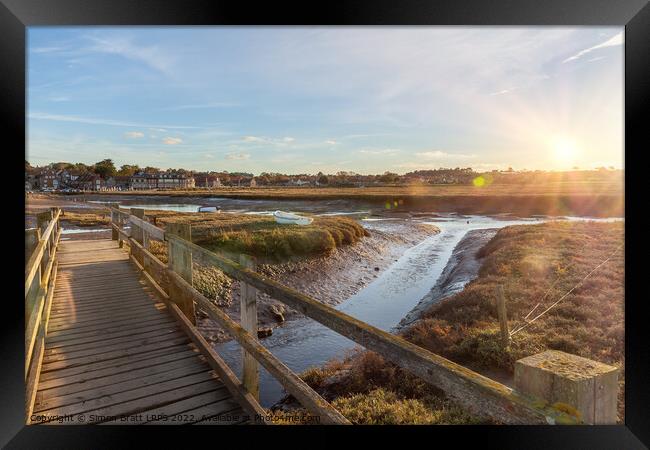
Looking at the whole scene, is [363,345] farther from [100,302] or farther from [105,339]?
[100,302]

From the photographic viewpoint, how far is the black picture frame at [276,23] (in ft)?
11.0

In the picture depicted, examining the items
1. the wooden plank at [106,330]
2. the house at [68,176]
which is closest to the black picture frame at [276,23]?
the wooden plank at [106,330]

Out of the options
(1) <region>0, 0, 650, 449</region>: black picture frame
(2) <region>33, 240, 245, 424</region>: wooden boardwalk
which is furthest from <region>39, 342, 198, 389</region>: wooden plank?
(1) <region>0, 0, 650, 449</region>: black picture frame

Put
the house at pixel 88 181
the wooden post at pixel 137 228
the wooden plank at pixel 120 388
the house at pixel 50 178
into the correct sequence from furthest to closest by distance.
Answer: the house at pixel 88 181 < the house at pixel 50 178 < the wooden post at pixel 137 228 < the wooden plank at pixel 120 388

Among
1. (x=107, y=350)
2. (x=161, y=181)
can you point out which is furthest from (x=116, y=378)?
(x=161, y=181)

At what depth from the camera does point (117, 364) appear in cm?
422

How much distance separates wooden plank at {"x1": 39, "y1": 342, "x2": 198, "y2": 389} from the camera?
3975 mm

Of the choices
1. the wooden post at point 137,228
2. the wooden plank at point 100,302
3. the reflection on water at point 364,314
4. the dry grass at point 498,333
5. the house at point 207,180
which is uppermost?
the house at point 207,180

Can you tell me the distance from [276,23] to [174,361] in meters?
3.74

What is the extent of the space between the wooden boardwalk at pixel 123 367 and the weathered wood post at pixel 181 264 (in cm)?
27

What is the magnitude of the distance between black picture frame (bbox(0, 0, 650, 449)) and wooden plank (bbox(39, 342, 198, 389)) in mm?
487

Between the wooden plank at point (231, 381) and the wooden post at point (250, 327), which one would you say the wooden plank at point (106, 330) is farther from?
the wooden post at point (250, 327)
